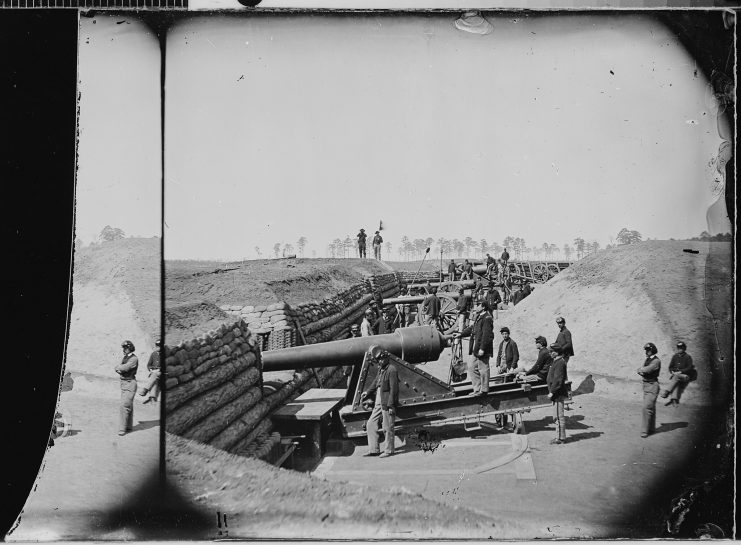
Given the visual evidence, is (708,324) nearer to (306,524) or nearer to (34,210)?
(306,524)

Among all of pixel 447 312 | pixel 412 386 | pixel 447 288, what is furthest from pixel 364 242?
pixel 447 312

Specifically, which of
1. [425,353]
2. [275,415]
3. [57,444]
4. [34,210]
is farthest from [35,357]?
[425,353]

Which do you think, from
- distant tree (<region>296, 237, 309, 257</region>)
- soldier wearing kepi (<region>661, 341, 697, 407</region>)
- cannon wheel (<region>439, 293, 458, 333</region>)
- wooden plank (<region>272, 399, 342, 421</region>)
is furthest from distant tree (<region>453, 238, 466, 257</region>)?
cannon wheel (<region>439, 293, 458, 333</region>)

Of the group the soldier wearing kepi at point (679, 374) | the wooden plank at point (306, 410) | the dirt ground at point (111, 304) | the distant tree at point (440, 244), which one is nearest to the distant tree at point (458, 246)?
the distant tree at point (440, 244)

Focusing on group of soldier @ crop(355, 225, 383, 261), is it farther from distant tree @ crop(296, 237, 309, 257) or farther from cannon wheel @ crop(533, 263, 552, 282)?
cannon wheel @ crop(533, 263, 552, 282)

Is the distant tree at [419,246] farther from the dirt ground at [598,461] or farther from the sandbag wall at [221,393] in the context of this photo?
the sandbag wall at [221,393]

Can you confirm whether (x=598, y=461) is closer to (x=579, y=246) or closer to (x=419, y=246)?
(x=579, y=246)
